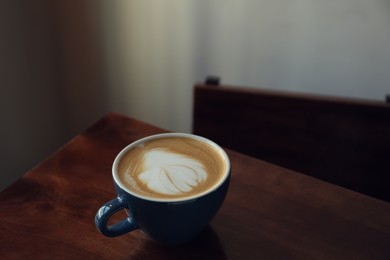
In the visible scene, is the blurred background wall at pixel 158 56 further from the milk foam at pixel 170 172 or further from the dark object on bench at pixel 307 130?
the milk foam at pixel 170 172

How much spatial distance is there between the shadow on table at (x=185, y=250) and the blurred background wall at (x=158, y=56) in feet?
2.10

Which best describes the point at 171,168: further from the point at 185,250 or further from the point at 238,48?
the point at 238,48

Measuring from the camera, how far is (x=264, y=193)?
0.68m

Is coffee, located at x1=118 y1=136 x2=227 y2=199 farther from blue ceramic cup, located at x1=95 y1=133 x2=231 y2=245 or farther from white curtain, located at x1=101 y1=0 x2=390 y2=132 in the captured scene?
white curtain, located at x1=101 y1=0 x2=390 y2=132

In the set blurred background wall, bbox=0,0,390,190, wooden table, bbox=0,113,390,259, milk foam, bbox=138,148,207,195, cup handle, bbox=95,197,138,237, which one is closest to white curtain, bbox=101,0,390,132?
blurred background wall, bbox=0,0,390,190

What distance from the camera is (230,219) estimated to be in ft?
2.08

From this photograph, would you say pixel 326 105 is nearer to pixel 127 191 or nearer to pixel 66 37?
pixel 127 191

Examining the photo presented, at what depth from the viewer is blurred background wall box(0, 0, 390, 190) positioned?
3.48 ft

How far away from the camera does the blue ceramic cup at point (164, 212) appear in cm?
52

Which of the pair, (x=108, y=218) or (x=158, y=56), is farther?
(x=158, y=56)

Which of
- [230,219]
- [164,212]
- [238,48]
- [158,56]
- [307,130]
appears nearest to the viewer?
[164,212]

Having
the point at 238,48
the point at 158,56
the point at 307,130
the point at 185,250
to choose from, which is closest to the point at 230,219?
the point at 185,250

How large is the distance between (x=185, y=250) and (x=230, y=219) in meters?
0.08

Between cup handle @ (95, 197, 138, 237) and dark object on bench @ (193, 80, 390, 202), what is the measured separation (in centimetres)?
43
